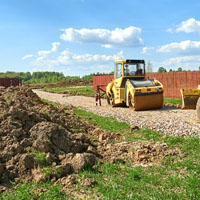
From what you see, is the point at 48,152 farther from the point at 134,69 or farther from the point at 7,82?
the point at 7,82

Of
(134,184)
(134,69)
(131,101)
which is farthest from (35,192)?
(134,69)

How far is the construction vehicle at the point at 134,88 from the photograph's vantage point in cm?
1390

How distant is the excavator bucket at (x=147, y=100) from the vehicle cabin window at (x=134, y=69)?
2292mm

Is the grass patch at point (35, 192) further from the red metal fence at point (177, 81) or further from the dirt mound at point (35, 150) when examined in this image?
the red metal fence at point (177, 81)

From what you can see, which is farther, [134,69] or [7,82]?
[7,82]

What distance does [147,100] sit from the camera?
1401 cm

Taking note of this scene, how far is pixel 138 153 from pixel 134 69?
33.7ft

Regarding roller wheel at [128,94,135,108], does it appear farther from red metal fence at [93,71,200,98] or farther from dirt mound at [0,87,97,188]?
red metal fence at [93,71,200,98]

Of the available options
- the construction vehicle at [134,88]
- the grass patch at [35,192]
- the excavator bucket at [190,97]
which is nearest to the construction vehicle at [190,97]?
the excavator bucket at [190,97]

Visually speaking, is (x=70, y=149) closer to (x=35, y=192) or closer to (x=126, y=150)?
(x=126, y=150)

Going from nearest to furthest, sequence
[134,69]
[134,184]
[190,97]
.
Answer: [134,184] < [190,97] < [134,69]

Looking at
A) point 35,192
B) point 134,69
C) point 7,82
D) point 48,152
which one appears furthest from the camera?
point 7,82

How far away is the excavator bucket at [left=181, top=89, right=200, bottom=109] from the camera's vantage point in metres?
14.1

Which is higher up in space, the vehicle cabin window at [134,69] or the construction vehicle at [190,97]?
the vehicle cabin window at [134,69]
